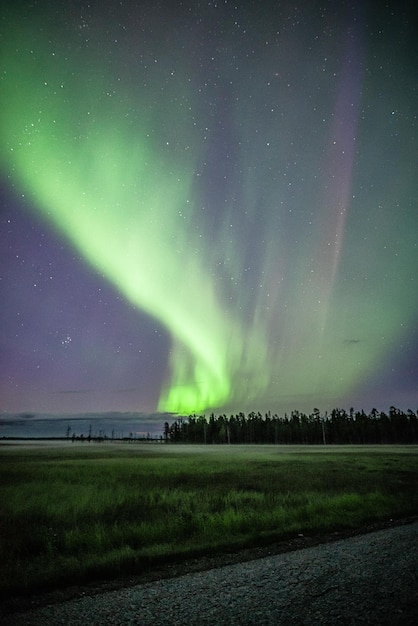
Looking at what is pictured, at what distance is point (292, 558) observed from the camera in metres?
9.27

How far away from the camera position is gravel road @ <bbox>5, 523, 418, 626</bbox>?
612 centimetres

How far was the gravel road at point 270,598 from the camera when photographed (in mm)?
6125

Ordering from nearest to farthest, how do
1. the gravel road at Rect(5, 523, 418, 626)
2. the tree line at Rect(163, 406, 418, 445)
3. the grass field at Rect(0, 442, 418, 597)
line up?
the gravel road at Rect(5, 523, 418, 626) < the grass field at Rect(0, 442, 418, 597) < the tree line at Rect(163, 406, 418, 445)

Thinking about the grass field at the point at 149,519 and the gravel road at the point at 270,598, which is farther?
the grass field at the point at 149,519

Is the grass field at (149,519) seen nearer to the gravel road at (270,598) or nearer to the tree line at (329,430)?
the gravel road at (270,598)

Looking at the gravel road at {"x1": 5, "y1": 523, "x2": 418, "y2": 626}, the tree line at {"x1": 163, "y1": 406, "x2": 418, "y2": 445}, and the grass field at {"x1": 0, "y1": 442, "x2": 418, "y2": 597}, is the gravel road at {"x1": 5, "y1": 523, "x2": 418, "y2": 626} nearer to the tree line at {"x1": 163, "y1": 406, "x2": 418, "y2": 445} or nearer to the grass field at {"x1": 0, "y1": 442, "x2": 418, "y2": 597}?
the grass field at {"x1": 0, "y1": 442, "x2": 418, "y2": 597}

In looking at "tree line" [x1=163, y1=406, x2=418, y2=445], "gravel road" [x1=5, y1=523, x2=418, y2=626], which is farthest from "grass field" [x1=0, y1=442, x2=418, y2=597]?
"tree line" [x1=163, y1=406, x2=418, y2=445]

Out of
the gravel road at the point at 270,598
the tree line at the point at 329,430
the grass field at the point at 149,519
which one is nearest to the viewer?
the gravel road at the point at 270,598

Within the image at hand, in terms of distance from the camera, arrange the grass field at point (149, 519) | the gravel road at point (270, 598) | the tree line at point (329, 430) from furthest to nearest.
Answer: the tree line at point (329, 430)
the grass field at point (149, 519)
the gravel road at point (270, 598)

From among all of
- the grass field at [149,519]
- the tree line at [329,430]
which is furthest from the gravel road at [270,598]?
the tree line at [329,430]

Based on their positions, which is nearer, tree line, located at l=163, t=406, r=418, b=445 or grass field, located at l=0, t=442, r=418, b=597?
grass field, located at l=0, t=442, r=418, b=597

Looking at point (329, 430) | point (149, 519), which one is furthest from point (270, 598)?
point (329, 430)

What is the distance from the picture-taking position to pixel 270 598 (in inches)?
270

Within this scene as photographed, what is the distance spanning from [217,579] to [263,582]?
3.37 feet
